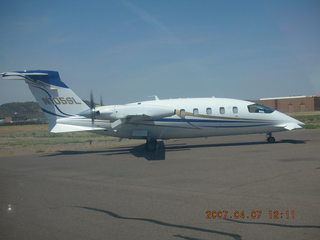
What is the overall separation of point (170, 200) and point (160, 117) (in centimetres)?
1372

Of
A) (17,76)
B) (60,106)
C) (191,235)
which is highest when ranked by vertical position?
(17,76)

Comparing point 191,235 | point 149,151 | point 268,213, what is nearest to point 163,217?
point 191,235

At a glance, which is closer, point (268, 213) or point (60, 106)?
point (268, 213)

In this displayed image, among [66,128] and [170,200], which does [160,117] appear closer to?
[66,128]

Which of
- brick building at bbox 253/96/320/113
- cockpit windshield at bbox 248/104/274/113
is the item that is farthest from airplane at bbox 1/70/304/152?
brick building at bbox 253/96/320/113

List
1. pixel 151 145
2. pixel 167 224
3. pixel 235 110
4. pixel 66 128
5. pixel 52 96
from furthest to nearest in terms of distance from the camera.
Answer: pixel 235 110
pixel 52 96
pixel 151 145
pixel 66 128
pixel 167 224

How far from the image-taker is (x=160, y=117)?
23.6 m

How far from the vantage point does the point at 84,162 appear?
20.1m

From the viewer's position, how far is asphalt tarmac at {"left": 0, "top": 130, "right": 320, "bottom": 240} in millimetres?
7406

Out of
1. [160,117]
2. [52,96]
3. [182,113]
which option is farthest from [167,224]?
[52,96]

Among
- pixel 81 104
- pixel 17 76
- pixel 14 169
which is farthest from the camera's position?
pixel 81 104

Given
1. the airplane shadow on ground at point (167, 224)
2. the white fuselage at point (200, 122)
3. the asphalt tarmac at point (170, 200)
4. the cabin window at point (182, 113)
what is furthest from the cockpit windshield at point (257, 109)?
the airplane shadow on ground at point (167, 224)

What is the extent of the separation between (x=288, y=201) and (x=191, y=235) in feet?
10.9

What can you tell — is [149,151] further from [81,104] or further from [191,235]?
[191,235]
